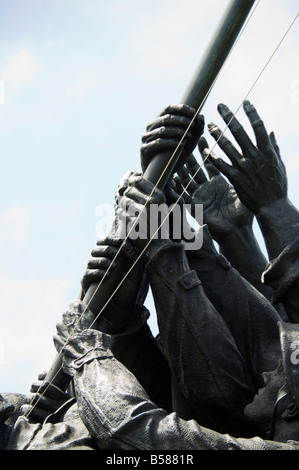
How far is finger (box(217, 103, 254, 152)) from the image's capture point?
22.5 ft

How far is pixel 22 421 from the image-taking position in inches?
237

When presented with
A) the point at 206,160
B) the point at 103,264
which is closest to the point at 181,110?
the point at 206,160

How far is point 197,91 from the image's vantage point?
684 centimetres

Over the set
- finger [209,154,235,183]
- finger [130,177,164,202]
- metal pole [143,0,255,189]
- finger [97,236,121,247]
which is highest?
metal pole [143,0,255,189]

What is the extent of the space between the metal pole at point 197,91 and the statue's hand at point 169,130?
0.22ft

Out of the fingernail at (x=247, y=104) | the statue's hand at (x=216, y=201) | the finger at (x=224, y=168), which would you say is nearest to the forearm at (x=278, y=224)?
the finger at (x=224, y=168)

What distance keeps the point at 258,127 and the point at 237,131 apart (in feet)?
0.49

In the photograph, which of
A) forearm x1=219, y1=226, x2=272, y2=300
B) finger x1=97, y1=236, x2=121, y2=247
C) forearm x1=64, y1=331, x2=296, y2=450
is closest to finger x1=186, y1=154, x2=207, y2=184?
forearm x1=219, y1=226, x2=272, y2=300

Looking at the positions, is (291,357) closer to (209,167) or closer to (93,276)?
(93,276)

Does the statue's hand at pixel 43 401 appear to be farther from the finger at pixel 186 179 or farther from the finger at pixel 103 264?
the finger at pixel 186 179

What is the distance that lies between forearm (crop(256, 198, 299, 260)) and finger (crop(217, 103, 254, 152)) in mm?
449

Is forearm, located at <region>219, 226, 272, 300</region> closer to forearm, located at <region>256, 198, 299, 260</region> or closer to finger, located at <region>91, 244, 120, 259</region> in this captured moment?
forearm, located at <region>256, 198, 299, 260</region>
